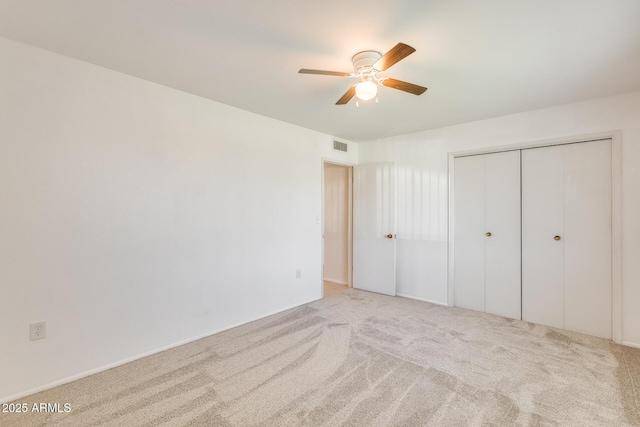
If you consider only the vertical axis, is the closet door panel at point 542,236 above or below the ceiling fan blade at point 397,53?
below

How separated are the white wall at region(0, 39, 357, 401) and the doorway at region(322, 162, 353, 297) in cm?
178

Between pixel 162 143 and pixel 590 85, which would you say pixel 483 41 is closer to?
pixel 590 85

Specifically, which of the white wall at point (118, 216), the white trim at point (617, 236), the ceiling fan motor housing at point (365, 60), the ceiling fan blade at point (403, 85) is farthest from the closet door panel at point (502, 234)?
the white wall at point (118, 216)

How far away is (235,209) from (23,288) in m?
1.77

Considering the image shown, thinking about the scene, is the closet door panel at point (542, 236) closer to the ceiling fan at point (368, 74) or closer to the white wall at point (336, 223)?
the ceiling fan at point (368, 74)

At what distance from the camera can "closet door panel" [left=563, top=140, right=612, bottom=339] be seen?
299 cm

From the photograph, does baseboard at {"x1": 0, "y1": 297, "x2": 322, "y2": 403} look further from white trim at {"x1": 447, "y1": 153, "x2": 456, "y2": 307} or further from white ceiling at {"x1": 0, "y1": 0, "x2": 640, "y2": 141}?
white trim at {"x1": 447, "y1": 153, "x2": 456, "y2": 307}

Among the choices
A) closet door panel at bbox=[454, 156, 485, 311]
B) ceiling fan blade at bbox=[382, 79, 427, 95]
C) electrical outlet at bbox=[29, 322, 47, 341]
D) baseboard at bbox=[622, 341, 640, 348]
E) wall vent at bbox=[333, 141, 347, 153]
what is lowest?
baseboard at bbox=[622, 341, 640, 348]

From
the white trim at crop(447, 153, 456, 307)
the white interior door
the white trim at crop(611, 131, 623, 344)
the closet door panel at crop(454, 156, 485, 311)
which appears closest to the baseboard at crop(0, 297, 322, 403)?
the white interior door

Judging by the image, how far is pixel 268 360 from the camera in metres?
2.50

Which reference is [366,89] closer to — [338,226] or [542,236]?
[542,236]

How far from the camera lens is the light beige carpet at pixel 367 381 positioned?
71.6 inches

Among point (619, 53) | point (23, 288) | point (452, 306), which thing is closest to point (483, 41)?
point (619, 53)

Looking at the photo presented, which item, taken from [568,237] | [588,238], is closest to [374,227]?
[568,237]
